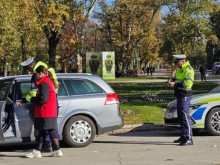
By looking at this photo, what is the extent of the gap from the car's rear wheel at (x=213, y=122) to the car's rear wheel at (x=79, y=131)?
2.92 meters

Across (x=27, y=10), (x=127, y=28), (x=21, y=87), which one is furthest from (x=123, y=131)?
(x=127, y=28)

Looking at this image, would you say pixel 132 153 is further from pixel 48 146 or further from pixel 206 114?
pixel 206 114

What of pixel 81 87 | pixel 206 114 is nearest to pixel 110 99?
pixel 81 87

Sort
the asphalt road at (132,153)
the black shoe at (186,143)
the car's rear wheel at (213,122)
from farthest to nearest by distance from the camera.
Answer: the car's rear wheel at (213,122) < the black shoe at (186,143) < the asphalt road at (132,153)

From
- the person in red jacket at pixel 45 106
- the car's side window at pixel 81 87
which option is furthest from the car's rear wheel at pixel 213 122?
the person in red jacket at pixel 45 106

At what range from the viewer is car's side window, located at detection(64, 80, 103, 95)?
9742 mm

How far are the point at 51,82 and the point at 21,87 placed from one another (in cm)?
116

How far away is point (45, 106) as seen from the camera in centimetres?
826

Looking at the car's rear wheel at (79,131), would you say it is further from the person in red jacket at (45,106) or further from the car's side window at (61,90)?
the person in red jacket at (45,106)

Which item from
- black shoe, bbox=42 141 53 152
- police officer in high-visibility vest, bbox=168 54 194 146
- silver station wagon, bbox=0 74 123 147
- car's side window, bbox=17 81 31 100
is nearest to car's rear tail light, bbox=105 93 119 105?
silver station wagon, bbox=0 74 123 147

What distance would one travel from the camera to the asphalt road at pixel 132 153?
8008 mm

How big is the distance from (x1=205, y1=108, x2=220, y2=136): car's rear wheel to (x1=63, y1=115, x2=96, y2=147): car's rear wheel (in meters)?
2.92

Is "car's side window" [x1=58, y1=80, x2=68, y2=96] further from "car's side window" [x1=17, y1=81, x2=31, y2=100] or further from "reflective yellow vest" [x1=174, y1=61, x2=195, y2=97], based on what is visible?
"reflective yellow vest" [x1=174, y1=61, x2=195, y2=97]

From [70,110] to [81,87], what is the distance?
2.18ft
